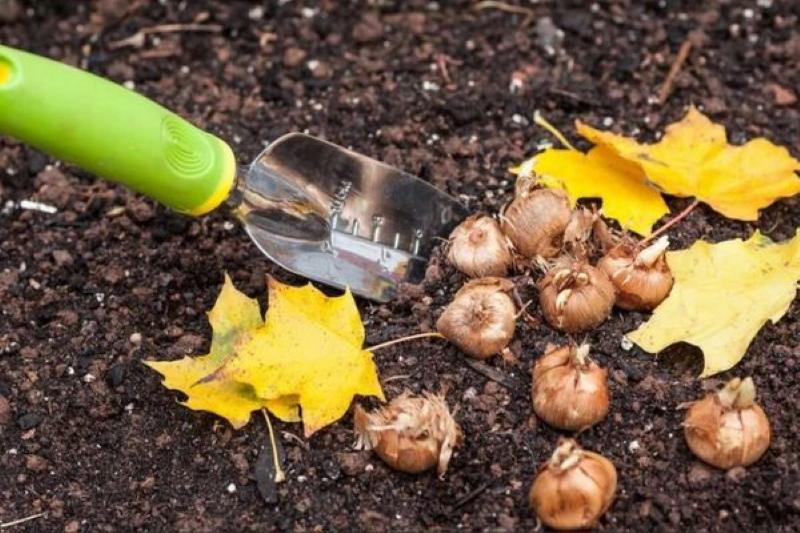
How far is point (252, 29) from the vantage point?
2.29m

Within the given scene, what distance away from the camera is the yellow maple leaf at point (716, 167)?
179 cm

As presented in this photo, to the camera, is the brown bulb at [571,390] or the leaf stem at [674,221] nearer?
the brown bulb at [571,390]

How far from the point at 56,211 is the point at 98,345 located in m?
0.32

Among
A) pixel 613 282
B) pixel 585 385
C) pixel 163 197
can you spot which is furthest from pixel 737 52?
pixel 163 197

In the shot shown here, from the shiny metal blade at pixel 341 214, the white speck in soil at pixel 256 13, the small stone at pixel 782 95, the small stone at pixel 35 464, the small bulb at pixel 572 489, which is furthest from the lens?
the white speck in soil at pixel 256 13

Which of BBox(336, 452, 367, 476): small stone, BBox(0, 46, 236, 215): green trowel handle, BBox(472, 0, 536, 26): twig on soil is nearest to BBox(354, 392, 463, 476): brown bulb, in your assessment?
BBox(336, 452, 367, 476): small stone

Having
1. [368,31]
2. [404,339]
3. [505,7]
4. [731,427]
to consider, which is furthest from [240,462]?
[505,7]

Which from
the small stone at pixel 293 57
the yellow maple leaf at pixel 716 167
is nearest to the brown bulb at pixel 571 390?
the yellow maple leaf at pixel 716 167

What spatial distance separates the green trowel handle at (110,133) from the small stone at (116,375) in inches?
10.0

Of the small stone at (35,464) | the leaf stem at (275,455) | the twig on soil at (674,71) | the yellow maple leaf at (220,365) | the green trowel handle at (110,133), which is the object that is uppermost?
the green trowel handle at (110,133)

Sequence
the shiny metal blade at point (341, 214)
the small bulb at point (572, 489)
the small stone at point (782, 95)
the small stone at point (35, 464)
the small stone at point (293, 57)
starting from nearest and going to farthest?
the small bulb at point (572, 489)
the small stone at point (35, 464)
the shiny metal blade at point (341, 214)
the small stone at point (782, 95)
the small stone at point (293, 57)

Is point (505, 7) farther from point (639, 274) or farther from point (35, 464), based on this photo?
point (35, 464)

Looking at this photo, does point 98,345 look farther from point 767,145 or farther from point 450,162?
point 767,145

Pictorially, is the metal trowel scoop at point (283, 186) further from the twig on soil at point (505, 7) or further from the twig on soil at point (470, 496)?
the twig on soil at point (505, 7)
